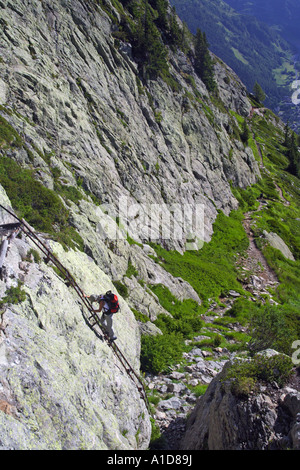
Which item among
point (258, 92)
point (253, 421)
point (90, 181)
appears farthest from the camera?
point (258, 92)

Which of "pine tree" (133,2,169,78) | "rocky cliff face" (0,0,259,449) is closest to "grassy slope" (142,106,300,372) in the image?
"rocky cliff face" (0,0,259,449)

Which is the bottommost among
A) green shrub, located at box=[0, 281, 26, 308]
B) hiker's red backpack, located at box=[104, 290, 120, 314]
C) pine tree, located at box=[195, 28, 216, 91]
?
hiker's red backpack, located at box=[104, 290, 120, 314]

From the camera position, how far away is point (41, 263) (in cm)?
1035

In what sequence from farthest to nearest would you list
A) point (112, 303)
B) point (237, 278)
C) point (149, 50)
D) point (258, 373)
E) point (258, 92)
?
1. point (258, 92)
2. point (149, 50)
3. point (237, 278)
4. point (112, 303)
5. point (258, 373)

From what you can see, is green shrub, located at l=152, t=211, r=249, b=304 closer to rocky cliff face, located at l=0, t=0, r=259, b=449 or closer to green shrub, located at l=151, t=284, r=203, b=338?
rocky cliff face, located at l=0, t=0, r=259, b=449

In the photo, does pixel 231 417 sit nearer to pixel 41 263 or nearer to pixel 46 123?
pixel 41 263

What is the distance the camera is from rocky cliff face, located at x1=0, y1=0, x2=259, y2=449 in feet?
24.6

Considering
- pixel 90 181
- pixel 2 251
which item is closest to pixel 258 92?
pixel 90 181

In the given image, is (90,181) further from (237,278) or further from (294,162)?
(294,162)

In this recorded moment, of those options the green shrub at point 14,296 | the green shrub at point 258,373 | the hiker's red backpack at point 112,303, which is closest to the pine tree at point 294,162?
the green shrub at point 258,373

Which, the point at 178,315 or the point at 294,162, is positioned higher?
the point at 294,162

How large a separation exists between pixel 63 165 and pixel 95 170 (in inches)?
169

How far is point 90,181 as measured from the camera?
2448 centimetres

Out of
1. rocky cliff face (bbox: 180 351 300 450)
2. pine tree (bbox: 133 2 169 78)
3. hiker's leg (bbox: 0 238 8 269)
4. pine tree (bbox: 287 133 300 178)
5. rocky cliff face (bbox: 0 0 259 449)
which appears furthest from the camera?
pine tree (bbox: 287 133 300 178)
